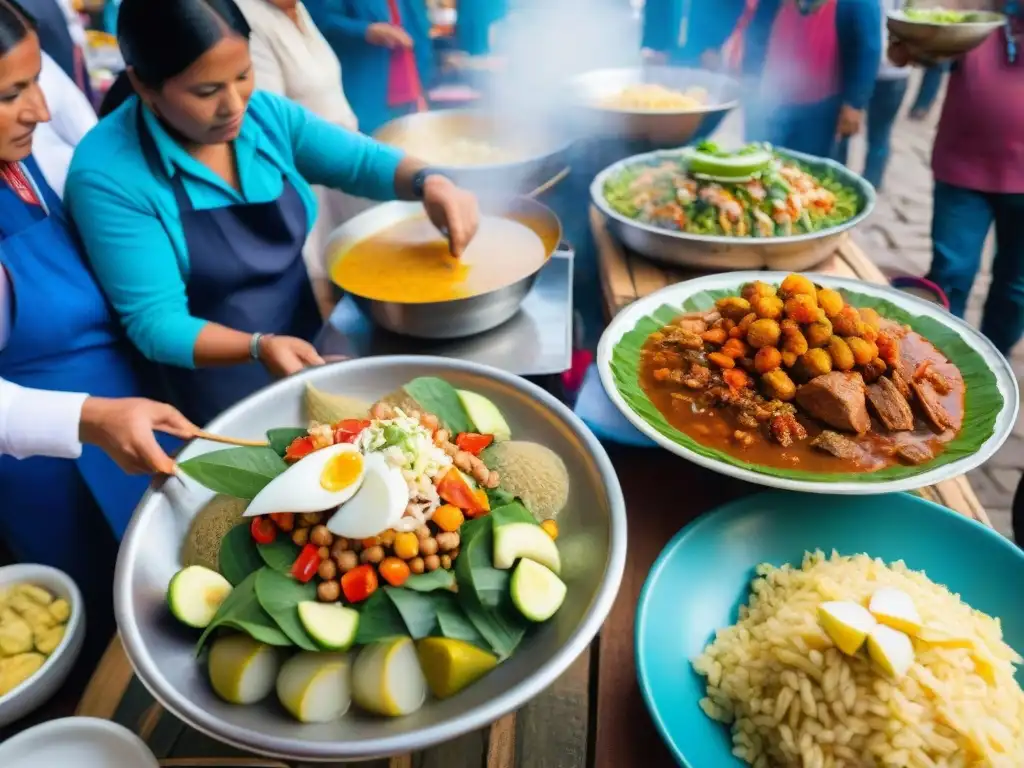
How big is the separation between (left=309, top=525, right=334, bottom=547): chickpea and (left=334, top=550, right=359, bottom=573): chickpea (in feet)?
0.12

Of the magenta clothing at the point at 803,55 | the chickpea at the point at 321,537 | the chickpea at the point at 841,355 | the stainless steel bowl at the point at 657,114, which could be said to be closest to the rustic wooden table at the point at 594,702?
the chickpea at the point at 841,355

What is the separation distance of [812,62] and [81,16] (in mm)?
4786

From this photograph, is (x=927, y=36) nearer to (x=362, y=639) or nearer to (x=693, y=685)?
(x=693, y=685)

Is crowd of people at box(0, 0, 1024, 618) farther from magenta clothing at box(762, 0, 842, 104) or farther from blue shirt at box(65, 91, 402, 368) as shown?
magenta clothing at box(762, 0, 842, 104)

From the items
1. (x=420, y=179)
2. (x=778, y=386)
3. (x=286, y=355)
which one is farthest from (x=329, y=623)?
(x=420, y=179)

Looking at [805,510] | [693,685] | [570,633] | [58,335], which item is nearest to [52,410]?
[58,335]

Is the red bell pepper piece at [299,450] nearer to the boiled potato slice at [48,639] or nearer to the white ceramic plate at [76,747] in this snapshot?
the white ceramic plate at [76,747]

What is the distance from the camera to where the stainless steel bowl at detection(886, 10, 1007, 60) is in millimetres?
2244

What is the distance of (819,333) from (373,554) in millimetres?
1144

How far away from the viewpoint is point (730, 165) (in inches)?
88.1

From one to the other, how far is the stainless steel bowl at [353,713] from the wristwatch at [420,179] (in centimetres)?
91

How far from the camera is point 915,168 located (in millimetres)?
6848

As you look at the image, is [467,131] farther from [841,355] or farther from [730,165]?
[841,355]

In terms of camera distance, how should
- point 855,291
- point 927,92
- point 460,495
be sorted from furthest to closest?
1. point 927,92
2. point 855,291
3. point 460,495
